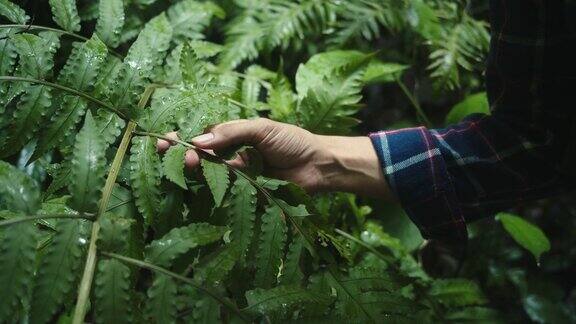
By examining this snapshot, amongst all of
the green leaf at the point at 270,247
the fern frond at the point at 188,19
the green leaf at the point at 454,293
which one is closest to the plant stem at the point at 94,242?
the green leaf at the point at 270,247

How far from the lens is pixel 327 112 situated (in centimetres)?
164

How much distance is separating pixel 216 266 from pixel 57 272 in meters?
0.32

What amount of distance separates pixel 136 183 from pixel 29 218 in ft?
0.82

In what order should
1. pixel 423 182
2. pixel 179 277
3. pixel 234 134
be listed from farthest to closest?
pixel 423 182 → pixel 234 134 → pixel 179 277

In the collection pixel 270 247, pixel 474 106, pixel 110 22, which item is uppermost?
pixel 110 22

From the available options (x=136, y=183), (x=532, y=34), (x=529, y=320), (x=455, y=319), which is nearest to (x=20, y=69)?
(x=136, y=183)

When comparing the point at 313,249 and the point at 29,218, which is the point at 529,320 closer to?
the point at 313,249

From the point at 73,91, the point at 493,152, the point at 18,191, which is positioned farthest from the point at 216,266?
the point at 493,152

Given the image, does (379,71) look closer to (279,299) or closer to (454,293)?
(454,293)

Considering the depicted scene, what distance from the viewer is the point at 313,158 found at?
1.55m

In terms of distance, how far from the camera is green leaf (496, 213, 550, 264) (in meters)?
1.92

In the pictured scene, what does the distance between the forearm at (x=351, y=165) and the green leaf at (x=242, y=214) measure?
466 millimetres

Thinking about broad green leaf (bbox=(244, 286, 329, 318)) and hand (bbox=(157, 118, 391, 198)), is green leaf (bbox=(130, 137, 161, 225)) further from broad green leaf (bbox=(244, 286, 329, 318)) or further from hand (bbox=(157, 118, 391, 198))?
broad green leaf (bbox=(244, 286, 329, 318))

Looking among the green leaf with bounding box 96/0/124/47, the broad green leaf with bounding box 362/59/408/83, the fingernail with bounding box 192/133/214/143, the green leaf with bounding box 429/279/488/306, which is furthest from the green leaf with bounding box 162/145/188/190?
the green leaf with bounding box 429/279/488/306
